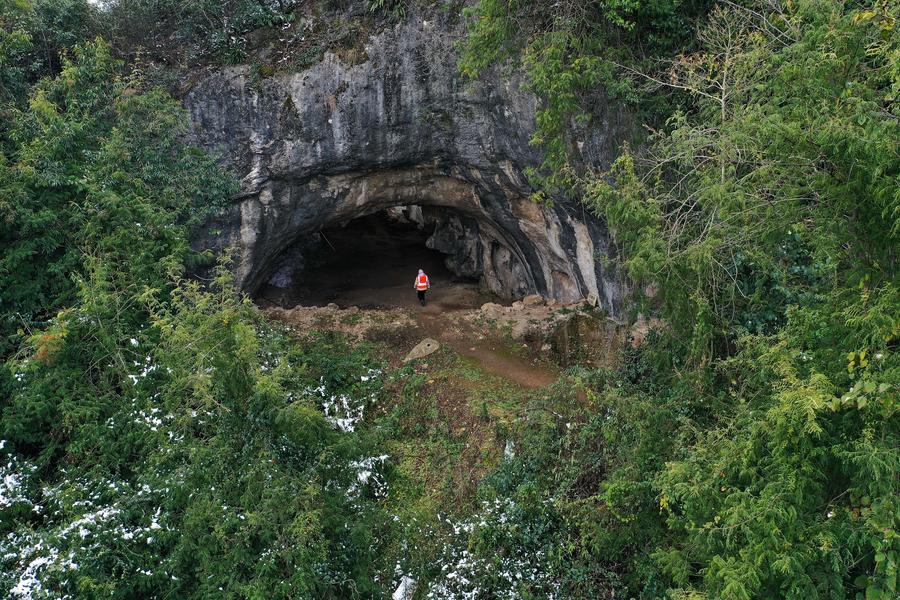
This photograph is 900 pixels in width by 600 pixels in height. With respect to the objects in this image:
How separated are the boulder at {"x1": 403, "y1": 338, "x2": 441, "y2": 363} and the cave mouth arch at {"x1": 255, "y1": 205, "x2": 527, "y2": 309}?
13.9 feet

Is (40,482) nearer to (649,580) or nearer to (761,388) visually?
(649,580)

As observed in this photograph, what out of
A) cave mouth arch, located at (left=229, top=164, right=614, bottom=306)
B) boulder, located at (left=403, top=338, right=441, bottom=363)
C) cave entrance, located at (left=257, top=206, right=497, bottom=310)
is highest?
cave mouth arch, located at (left=229, top=164, right=614, bottom=306)

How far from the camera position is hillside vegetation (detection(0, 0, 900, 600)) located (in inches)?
213

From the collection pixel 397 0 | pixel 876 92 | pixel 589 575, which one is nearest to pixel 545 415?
pixel 589 575

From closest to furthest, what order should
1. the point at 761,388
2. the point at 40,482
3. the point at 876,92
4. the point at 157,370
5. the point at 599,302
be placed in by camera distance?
the point at 876,92 < the point at 761,388 < the point at 40,482 < the point at 157,370 < the point at 599,302

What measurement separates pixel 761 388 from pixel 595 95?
684cm

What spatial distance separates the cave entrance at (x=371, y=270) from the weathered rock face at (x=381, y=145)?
347cm

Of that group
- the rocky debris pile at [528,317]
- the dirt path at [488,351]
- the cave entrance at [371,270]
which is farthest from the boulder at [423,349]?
the cave entrance at [371,270]

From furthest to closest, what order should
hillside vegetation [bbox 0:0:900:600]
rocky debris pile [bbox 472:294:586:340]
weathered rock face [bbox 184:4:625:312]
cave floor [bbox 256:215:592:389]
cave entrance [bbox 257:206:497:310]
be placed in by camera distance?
cave entrance [bbox 257:206:497:310]
rocky debris pile [bbox 472:294:586:340]
weathered rock face [bbox 184:4:625:312]
cave floor [bbox 256:215:592:389]
hillside vegetation [bbox 0:0:900:600]

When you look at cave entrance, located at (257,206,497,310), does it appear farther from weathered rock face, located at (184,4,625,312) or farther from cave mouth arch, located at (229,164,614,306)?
weathered rock face, located at (184,4,625,312)

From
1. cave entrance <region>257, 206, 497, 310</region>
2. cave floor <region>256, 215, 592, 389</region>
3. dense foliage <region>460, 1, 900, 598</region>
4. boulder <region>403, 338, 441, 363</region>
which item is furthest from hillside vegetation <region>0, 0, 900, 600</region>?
cave entrance <region>257, 206, 497, 310</region>

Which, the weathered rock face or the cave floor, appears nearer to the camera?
the cave floor

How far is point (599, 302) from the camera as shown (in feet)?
49.8

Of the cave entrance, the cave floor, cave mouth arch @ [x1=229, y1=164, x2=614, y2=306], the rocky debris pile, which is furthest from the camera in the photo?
the cave entrance
